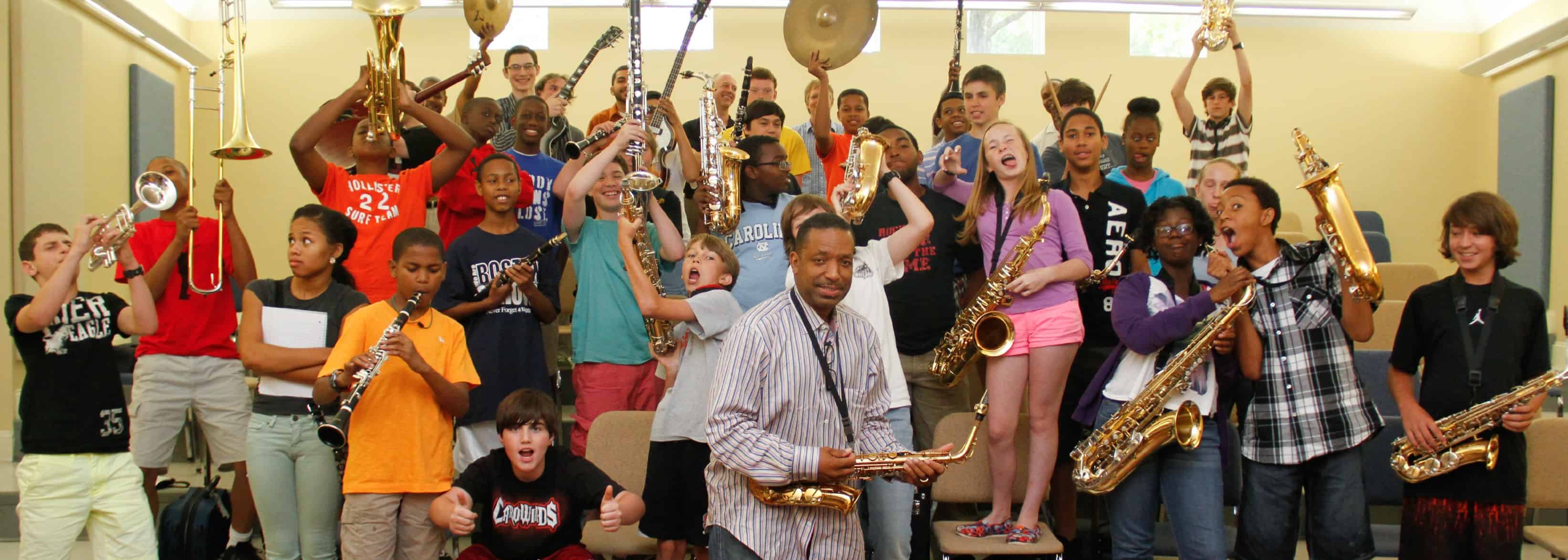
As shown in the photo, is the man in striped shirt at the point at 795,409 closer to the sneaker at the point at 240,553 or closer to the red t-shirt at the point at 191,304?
the sneaker at the point at 240,553

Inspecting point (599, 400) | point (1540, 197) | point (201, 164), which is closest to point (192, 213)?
point (599, 400)

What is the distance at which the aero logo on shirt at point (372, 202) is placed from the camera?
4.69 m

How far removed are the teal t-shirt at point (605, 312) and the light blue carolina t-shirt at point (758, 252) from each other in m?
0.08

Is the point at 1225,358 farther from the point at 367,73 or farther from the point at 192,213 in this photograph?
the point at 192,213

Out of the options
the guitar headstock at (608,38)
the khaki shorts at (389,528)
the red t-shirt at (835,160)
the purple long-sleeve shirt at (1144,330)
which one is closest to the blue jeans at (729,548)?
the khaki shorts at (389,528)

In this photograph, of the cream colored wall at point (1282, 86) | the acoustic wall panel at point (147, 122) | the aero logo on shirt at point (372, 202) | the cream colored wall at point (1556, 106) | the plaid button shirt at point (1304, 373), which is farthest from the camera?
the cream colored wall at point (1282, 86)

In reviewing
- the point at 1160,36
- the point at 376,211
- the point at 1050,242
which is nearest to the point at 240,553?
the point at 376,211

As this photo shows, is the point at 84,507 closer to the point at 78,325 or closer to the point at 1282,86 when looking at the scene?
the point at 78,325

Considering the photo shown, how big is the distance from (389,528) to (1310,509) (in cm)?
315

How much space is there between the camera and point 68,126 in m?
7.59

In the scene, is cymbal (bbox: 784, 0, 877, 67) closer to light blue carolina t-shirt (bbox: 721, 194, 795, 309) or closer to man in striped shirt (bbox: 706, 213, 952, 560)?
light blue carolina t-shirt (bbox: 721, 194, 795, 309)

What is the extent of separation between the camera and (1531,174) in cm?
966

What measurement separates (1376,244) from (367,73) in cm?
756

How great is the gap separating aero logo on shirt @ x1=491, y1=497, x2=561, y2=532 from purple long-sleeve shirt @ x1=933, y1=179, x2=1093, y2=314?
73.4 inches
